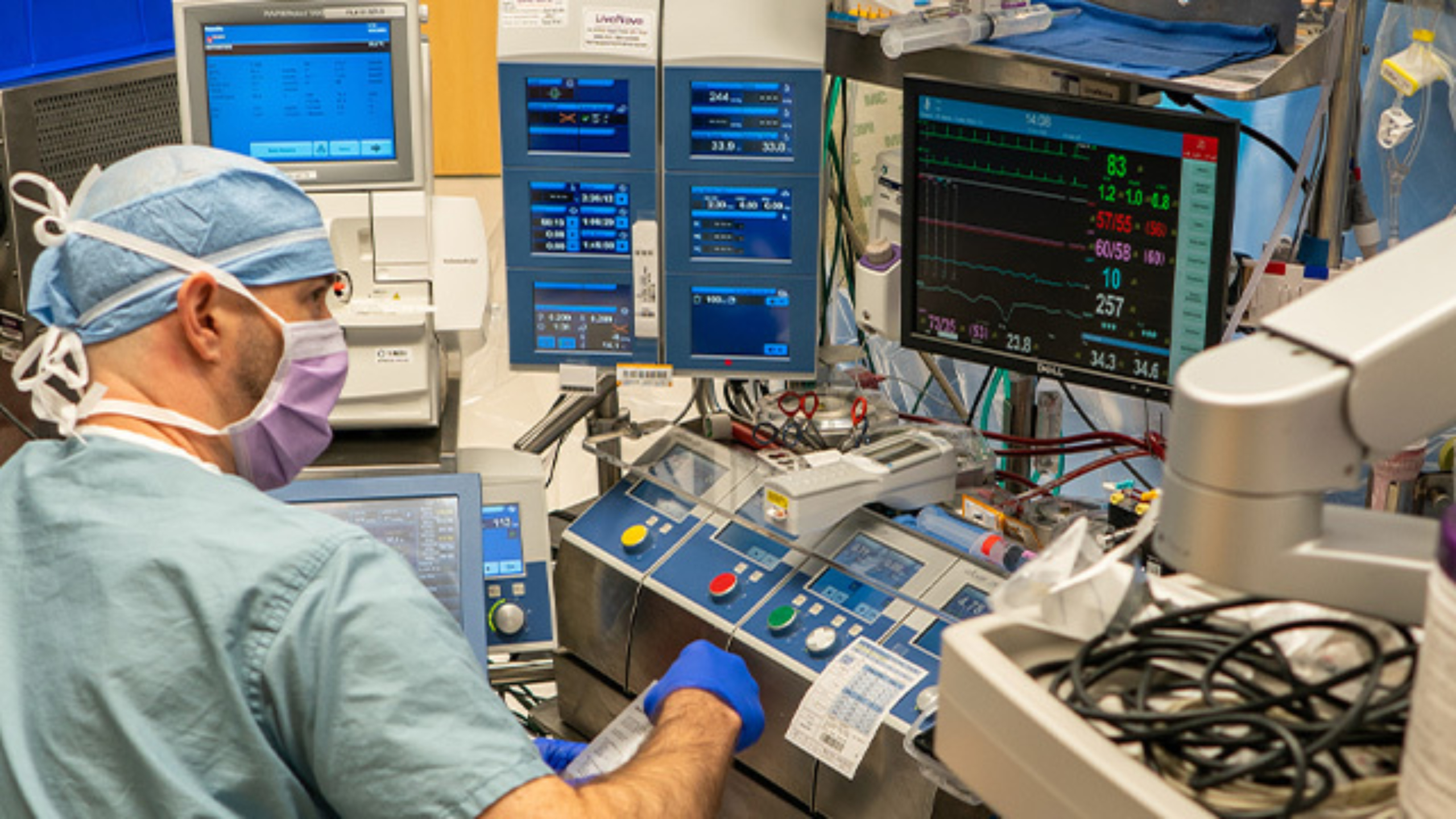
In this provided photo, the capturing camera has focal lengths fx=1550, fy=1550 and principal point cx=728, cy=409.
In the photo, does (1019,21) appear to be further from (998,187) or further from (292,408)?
(292,408)

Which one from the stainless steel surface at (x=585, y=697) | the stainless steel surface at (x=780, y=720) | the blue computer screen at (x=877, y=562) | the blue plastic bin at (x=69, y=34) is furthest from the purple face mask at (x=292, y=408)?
the blue plastic bin at (x=69, y=34)

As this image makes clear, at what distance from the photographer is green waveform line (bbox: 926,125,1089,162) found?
2164mm

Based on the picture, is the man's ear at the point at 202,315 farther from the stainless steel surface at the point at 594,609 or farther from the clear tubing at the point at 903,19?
the clear tubing at the point at 903,19

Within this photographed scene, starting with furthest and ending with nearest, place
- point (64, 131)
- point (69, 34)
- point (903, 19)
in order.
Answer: point (69, 34), point (64, 131), point (903, 19)

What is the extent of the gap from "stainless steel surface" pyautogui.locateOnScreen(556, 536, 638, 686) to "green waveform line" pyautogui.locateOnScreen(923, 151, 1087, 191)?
0.81 m

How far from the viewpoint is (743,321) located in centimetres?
263

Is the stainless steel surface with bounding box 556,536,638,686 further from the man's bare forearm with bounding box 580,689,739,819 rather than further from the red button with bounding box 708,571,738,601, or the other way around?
the man's bare forearm with bounding box 580,689,739,819

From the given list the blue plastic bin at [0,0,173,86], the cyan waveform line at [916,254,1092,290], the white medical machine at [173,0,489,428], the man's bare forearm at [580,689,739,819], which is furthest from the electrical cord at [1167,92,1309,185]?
the blue plastic bin at [0,0,173,86]

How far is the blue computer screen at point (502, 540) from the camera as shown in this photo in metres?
2.49

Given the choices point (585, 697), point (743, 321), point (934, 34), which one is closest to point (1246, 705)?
point (934, 34)

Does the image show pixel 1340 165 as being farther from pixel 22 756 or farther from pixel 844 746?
pixel 22 756

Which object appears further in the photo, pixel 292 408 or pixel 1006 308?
pixel 1006 308

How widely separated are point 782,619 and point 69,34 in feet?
6.13

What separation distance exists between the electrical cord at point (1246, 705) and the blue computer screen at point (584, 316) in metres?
1.75
